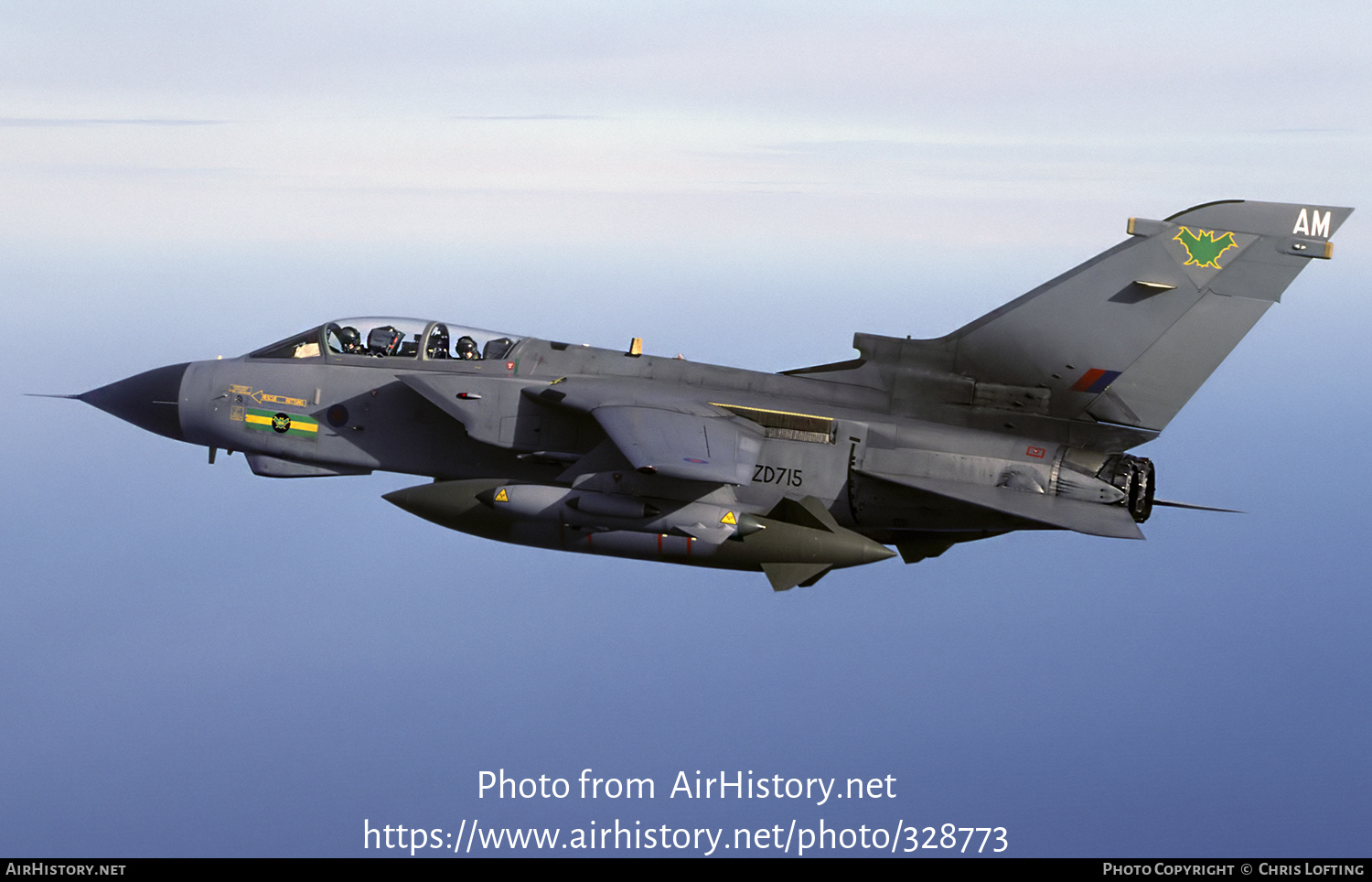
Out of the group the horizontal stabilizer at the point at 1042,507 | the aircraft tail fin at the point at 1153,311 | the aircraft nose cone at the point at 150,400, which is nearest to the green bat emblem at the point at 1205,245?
the aircraft tail fin at the point at 1153,311

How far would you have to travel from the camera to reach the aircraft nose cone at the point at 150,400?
706 inches

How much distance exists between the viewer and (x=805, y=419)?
16531 millimetres

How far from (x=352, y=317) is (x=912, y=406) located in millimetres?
5848

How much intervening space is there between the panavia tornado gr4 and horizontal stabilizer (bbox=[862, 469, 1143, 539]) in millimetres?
21

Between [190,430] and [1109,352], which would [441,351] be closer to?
[190,430]

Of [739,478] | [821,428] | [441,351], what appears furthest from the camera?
[441,351]

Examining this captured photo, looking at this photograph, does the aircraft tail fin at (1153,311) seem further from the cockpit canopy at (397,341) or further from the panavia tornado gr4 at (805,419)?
the cockpit canopy at (397,341)

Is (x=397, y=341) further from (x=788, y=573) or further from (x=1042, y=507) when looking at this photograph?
(x=1042, y=507)

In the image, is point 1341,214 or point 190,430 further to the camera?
point 190,430

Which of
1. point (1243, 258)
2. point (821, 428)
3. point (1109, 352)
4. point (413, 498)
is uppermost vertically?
point (1243, 258)

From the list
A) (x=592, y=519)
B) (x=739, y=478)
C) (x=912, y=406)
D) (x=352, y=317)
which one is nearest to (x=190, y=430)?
(x=352, y=317)

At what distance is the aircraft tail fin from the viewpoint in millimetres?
16062

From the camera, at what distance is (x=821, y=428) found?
16.5 meters

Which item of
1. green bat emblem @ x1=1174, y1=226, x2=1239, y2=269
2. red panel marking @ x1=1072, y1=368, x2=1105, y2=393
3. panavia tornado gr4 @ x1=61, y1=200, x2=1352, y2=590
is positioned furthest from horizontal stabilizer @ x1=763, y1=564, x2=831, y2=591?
green bat emblem @ x1=1174, y1=226, x2=1239, y2=269
